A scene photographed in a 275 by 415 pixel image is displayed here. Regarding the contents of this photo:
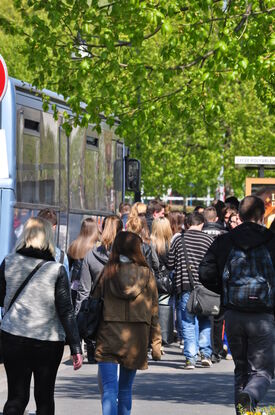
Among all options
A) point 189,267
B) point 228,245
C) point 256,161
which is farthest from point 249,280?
point 256,161

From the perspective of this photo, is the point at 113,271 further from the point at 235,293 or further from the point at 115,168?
the point at 115,168

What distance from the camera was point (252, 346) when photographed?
8359 mm

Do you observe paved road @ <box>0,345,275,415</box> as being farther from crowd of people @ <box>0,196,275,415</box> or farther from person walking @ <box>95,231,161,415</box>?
person walking @ <box>95,231,161,415</box>

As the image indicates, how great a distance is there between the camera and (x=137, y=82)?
14.6m

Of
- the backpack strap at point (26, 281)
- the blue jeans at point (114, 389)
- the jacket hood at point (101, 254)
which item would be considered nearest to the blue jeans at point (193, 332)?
the jacket hood at point (101, 254)

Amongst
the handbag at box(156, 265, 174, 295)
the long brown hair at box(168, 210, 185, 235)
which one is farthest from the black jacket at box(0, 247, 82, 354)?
the long brown hair at box(168, 210, 185, 235)

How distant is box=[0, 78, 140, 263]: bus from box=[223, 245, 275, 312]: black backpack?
2754mm

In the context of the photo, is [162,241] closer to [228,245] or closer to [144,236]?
[144,236]

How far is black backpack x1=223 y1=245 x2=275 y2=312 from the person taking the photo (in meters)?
8.23

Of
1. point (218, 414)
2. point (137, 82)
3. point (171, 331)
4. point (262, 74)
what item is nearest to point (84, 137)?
point (137, 82)

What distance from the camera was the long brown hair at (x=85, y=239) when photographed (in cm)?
1341

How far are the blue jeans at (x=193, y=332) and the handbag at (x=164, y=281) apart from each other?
0.18 meters

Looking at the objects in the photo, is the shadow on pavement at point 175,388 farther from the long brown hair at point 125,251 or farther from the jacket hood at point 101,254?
the long brown hair at point 125,251

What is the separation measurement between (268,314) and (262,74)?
475cm
